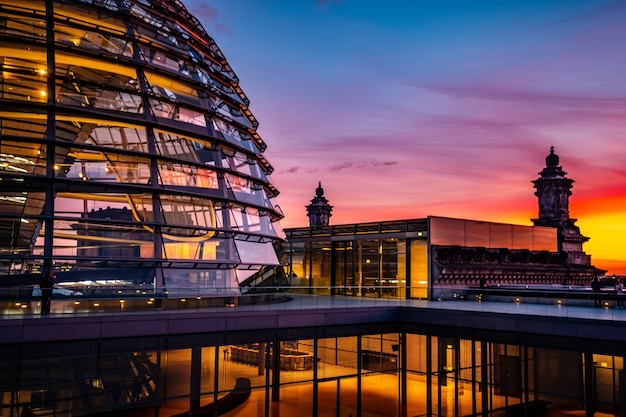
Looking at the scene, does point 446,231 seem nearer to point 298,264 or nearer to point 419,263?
point 419,263

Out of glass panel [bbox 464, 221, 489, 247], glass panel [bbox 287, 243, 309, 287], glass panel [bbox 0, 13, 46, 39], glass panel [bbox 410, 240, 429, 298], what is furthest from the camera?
glass panel [bbox 287, 243, 309, 287]

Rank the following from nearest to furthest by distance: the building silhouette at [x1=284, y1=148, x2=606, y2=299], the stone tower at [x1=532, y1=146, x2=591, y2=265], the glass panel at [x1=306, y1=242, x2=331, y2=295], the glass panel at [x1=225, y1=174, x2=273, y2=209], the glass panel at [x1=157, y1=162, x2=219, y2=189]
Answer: the glass panel at [x1=157, y1=162, x2=219, y2=189] → the glass panel at [x1=225, y1=174, x2=273, y2=209] → the building silhouette at [x1=284, y1=148, x2=606, y2=299] → the glass panel at [x1=306, y1=242, x2=331, y2=295] → the stone tower at [x1=532, y1=146, x2=591, y2=265]

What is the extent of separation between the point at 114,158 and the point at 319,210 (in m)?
115

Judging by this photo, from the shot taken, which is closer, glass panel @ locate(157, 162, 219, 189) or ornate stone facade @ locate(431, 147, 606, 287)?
glass panel @ locate(157, 162, 219, 189)

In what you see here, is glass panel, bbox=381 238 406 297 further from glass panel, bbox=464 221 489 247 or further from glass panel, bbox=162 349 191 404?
glass panel, bbox=162 349 191 404

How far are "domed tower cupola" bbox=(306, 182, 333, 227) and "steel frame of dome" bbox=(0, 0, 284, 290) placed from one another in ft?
357

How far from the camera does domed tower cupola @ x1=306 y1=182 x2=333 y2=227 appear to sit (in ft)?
463

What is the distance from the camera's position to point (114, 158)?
89.7 feet

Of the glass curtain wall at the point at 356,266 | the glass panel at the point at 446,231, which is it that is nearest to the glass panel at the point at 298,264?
the glass curtain wall at the point at 356,266

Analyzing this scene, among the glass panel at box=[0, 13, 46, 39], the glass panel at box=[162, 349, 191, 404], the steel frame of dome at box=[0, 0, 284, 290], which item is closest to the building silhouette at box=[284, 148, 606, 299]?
the steel frame of dome at box=[0, 0, 284, 290]

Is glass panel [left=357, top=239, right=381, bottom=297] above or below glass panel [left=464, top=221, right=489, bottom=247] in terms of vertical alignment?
below

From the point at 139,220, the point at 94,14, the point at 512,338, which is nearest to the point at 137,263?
the point at 139,220

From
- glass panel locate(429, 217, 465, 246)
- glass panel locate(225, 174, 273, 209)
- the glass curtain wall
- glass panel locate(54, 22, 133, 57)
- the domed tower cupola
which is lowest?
the glass curtain wall

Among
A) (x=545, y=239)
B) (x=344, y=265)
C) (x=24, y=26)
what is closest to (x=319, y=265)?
(x=344, y=265)
